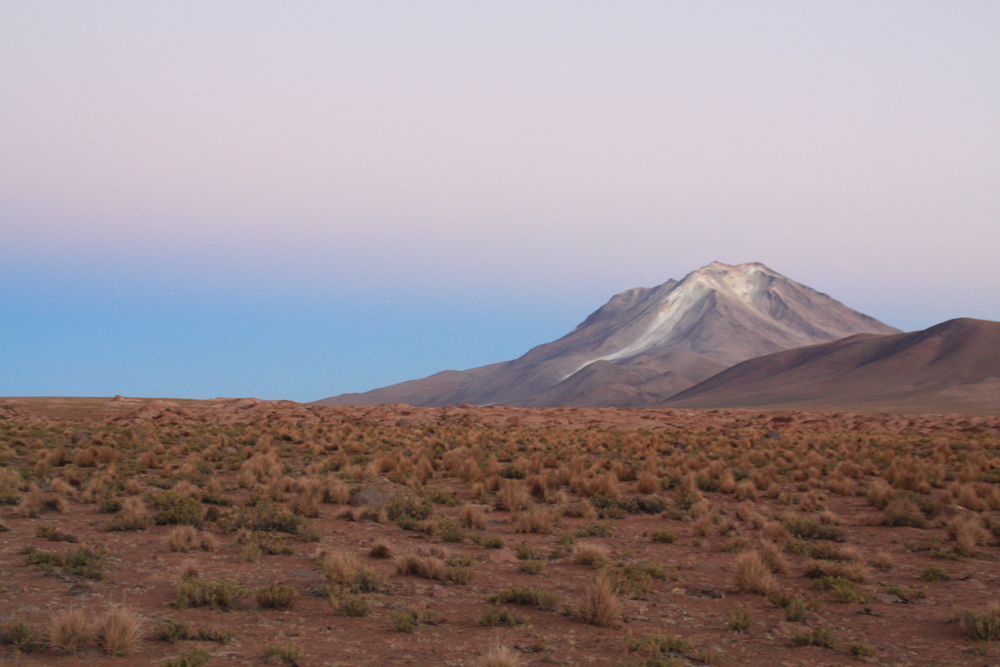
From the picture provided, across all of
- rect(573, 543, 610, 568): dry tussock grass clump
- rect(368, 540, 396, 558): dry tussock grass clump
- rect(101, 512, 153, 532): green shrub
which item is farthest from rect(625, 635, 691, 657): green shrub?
rect(101, 512, 153, 532): green shrub

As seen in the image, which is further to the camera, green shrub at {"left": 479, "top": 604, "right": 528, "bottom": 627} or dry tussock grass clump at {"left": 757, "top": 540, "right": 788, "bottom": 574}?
dry tussock grass clump at {"left": 757, "top": 540, "right": 788, "bottom": 574}

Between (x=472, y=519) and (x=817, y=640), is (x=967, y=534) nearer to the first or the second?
(x=817, y=640)

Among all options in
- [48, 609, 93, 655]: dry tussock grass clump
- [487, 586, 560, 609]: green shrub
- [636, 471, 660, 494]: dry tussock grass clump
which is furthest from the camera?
[636, 471, 660, 494]: dry tussock grass clump

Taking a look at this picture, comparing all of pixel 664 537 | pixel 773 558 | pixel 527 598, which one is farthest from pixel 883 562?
pixel 527 598

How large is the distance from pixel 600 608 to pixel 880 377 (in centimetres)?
13278

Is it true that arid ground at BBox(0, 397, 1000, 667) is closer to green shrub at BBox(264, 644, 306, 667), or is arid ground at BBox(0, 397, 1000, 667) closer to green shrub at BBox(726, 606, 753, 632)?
green shrub at BBox(264, 644, 306, 667)

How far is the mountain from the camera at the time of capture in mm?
103750

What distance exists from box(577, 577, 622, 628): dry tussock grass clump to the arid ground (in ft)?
0.09

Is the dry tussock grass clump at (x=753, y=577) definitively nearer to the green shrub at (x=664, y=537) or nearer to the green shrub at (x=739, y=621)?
the green shrub at (x=739, y=621)

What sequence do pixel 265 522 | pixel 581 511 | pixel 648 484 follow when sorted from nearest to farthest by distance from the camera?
1. pixel 265 522
2. pixel 581 511
3. pixel 648 484

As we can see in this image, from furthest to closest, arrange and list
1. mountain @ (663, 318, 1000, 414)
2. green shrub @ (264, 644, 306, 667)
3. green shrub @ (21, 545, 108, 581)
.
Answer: mountain @ (663, 318, 1000, 414) → green shrub @ (21, 545, 108, 581) → green shrub @ (264, 644, 306, 667)

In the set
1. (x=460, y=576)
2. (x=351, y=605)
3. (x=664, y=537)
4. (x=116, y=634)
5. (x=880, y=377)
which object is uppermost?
(x=880, y=377)

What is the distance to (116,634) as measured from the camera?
23.9ft

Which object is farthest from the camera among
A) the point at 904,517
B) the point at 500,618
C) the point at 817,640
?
the point at 904,517
